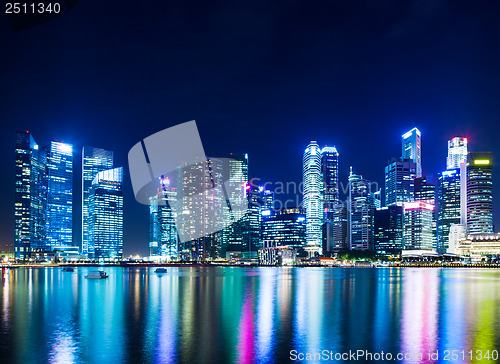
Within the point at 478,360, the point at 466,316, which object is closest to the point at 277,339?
the point at 478,360

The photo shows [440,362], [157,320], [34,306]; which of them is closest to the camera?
[440,362]

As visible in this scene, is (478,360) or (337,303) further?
(337,303)

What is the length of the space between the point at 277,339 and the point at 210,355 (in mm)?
4686

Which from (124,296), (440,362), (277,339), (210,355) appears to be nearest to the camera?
(440,362)

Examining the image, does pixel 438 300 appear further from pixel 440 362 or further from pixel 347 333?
pixel 440 362

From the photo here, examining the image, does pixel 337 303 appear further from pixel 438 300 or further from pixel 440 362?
pixel 440 362

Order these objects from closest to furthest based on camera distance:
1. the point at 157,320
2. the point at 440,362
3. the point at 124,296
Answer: the point at 440,362 → the point at 157,320 → the point at 124,296

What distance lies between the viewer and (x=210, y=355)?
20797 millimetres

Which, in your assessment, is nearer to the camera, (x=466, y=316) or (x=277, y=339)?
(x=277, y=339)

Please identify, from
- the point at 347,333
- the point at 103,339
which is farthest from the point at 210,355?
the point at 347,333

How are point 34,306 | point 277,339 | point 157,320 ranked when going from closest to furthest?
point 277,339, point 157,320, point 34,306

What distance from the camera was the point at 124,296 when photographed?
49.1m

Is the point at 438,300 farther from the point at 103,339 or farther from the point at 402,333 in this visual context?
the point at 103,339

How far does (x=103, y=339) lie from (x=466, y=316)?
959 inches
